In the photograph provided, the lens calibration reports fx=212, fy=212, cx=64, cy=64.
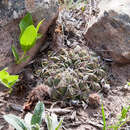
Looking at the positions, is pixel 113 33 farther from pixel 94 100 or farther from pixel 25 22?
pixel 25 22

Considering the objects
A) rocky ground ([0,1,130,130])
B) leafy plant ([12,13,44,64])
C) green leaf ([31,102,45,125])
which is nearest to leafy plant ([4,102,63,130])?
green leaf ([31,102,45,125])

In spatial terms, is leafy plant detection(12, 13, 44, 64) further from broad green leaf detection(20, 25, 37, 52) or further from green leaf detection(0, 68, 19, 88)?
green leaf detection(0, 68, 19, 88)

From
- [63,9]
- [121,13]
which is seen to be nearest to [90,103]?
[121,13]

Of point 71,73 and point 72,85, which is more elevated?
point 71,73

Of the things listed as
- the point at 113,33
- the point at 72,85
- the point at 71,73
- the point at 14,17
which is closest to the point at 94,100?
the point at 72,85

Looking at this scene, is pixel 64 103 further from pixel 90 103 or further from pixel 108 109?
pixel 108 109

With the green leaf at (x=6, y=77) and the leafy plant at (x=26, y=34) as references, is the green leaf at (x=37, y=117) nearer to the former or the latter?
the green leaf at (x=6, y=77)

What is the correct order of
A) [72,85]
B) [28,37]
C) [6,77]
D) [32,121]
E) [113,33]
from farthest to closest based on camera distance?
1. [113,33]
2. [28,37]
3. [72,85]
4. [6,77]
5. [32,121]
